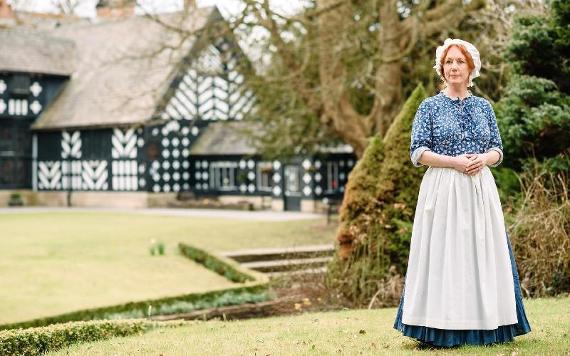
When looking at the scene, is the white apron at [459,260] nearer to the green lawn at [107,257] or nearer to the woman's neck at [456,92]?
the woman's neck at [456,92]

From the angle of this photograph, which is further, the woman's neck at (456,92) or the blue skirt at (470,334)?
the woman's neck at (456,92)

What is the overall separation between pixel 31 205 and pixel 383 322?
119 ft

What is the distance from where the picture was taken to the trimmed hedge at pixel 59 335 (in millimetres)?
7727

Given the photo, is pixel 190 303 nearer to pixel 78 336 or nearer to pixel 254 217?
pixel 78 336

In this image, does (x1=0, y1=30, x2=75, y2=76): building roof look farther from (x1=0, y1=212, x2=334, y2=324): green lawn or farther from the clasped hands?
the clasped hands

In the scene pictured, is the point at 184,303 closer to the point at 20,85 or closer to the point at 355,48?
the point at 355,48

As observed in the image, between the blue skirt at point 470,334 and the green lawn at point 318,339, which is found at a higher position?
the blue skirt at point 470,334

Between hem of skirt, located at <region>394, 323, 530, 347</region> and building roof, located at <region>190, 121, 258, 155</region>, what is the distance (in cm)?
2984

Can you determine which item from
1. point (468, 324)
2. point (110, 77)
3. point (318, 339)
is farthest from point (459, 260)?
point (110, 77)

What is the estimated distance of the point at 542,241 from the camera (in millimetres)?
9867

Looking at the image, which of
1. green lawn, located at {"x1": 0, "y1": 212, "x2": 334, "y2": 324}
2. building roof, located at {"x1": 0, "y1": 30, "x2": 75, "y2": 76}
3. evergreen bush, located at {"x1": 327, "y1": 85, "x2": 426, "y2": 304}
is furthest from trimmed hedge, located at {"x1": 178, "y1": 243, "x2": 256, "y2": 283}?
building roof, located at {"x1": 0, "y1": 30, "x2": 75, "y2": 76}

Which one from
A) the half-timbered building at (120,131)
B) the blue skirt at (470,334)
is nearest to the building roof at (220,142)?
the half-timbered building at (120,131)

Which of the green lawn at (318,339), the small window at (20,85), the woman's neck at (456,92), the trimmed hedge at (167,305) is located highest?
the small window at (20,85)

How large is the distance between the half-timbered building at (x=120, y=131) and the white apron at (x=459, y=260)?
27.7 m
